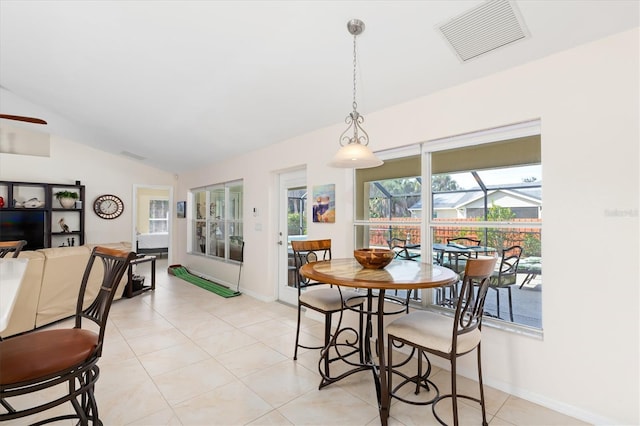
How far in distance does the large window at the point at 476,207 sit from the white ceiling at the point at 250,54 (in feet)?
1.74

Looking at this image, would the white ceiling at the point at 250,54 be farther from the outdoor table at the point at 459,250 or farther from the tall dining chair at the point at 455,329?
the tall dining chair at the point at 455,329

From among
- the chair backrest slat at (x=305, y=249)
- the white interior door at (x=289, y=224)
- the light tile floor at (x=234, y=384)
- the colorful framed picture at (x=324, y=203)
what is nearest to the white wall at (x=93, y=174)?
the light tile floor at (x=234, y=384)

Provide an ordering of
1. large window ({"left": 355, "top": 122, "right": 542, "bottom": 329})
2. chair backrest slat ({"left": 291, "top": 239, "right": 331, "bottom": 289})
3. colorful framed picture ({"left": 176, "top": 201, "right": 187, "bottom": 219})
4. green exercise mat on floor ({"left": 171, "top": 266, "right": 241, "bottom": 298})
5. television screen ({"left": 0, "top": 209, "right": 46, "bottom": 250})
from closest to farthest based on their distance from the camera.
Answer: large window ({"left": 355, "top": 122, "right": 542, "bottom": 329}) → chair backrest slat ({"left": 291, "top": 239, "right": 331, "bottom": 289}) → green exercise mat on floor ({"left": 171, "top": 266, "right": 241, "bottom": 298}) → television screen ({"left": 0, "top": 209, "right": 46, "bottom": 250}) → colorful framed picture ({"left": 176, "top": 201, "right": 187, "bottom": 219})

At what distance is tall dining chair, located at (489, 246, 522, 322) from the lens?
2.40m

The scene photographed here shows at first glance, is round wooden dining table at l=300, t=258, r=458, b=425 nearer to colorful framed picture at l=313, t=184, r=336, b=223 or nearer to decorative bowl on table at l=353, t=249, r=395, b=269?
decorative bowl on table at l=353, t=249, r=395, b=269

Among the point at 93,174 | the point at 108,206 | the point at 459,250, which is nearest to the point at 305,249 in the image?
the point at 459,250

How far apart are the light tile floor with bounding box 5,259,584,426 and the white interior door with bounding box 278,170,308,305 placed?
0.86 metres

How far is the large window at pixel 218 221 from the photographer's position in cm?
558

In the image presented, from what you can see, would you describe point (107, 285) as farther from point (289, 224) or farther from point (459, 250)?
point (289, 224)

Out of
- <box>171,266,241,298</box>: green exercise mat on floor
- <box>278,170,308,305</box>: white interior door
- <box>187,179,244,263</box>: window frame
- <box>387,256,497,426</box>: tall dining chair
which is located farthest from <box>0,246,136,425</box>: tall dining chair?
<box>187,179,244,263</box>: window frame

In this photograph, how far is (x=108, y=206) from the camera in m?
6.99

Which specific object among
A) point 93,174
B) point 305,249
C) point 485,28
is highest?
point 485,28

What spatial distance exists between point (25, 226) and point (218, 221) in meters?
3.63

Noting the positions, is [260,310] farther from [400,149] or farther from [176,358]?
[400,149]
